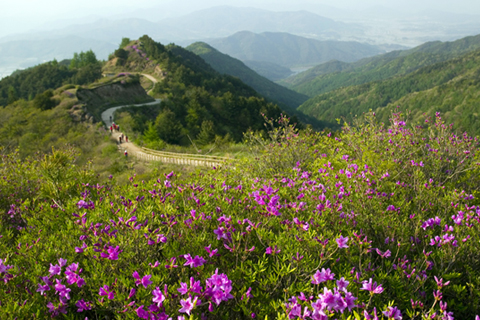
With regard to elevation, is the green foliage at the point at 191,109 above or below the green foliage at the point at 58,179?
below

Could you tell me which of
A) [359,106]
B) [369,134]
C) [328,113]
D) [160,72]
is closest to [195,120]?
[160,72]

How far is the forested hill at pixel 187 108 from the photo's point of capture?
123 feet

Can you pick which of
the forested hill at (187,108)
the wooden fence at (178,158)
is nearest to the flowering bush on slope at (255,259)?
the wooden fence at (178,158)

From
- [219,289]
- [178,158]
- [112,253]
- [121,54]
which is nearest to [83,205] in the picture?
[112,253]

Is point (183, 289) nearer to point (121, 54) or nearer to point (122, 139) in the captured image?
point (122, 139)

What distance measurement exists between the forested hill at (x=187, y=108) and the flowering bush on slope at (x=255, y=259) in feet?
73.0

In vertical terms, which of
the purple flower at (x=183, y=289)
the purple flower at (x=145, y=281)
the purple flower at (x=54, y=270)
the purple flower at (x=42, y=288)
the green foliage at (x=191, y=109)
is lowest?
the green foliage at (x=191, y=109)

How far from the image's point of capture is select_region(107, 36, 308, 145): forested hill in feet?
123

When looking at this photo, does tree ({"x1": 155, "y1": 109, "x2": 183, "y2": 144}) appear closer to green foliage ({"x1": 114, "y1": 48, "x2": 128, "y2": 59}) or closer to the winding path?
the winding path

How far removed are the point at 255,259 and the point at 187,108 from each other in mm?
53962

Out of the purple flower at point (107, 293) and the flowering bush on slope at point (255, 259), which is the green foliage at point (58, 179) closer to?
the flowering bush on slope at point (255, 259)

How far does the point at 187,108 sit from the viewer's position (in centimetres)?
5509

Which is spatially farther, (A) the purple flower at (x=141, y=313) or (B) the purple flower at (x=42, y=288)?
(B) the purple flower at (x=42, y=288)

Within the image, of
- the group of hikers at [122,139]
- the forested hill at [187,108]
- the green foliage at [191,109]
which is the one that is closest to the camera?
the group of hikers at [122,139]
